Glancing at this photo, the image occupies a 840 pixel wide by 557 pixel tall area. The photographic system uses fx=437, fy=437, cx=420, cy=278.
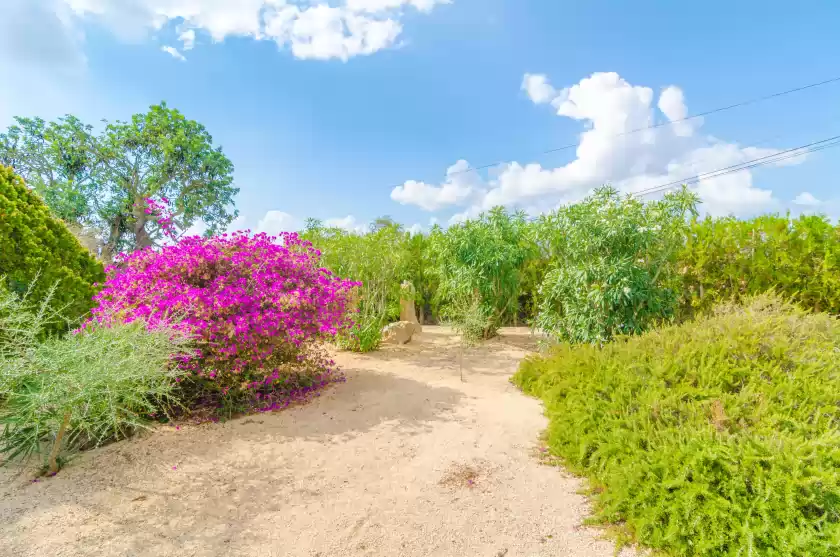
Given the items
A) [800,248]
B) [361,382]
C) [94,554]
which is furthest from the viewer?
[800,248]

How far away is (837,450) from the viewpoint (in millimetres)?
2600

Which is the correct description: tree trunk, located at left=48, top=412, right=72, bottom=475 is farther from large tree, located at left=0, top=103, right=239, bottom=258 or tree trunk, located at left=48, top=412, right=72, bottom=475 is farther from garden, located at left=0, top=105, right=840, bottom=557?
large tree, located at left=0, top=103, right=239, bottom=258

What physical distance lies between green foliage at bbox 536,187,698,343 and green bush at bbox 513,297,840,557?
1.84 m

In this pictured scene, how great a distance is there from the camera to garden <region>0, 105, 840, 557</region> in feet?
8.79

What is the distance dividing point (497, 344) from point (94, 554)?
692cm

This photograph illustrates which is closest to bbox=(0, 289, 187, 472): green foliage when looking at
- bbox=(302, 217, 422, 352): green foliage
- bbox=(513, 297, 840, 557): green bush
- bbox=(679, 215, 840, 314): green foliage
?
bbox=(513, 297, 840, 557): green bush

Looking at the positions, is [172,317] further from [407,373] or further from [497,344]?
[497,344]

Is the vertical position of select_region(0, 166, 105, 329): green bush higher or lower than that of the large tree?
lower

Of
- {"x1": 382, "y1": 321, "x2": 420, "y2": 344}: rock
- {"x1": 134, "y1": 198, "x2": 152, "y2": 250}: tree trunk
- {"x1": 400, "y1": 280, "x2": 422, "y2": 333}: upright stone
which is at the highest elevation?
{"x1": 134, "y1": 198, "x2": 152, "y2": 250}: tree trunk

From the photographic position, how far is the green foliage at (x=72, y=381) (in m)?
3.13

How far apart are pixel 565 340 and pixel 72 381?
6089 mm

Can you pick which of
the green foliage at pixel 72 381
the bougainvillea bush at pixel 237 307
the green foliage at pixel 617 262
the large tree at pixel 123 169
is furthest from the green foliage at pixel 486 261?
the large tree at pixel 123 169

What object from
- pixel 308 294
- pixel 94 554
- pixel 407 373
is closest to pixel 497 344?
pixel 407 373

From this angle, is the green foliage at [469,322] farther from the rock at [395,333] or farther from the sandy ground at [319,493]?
the sandy ground at [319,493]
